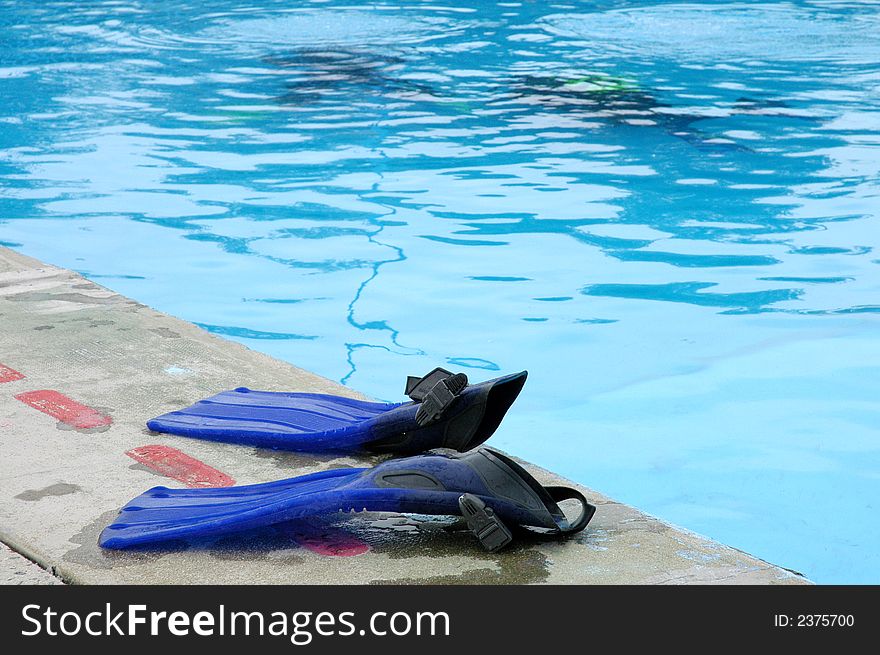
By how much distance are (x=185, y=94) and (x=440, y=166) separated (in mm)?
2869

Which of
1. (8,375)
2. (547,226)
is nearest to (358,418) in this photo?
(8,375)

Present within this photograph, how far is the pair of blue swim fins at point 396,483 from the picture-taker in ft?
7.23

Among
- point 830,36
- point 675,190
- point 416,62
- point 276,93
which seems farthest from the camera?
point 830,36

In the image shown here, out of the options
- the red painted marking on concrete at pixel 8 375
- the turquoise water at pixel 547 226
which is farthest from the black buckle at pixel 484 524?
the red painted marking on concrete at pixel 8 375

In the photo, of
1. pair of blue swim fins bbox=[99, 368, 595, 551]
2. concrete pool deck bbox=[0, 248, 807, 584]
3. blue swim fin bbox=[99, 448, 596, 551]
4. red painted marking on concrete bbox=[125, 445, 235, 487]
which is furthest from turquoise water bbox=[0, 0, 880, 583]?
red painted marking on concrete bbox=[125, 445, 235, 487]

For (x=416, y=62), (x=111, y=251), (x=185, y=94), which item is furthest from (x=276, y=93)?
(x=111, y=251)

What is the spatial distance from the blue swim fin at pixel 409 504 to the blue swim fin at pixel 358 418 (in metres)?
0.17

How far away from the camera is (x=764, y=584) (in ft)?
6.70

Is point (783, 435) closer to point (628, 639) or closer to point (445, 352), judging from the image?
point (445, 352)

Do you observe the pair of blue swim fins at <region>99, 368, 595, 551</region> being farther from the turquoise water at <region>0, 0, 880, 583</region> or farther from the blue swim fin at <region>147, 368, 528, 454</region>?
the turquoise water at <region>0, 0, 880, 583</region>

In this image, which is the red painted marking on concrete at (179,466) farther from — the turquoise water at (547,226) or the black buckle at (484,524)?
the turquoise water at (547,226)

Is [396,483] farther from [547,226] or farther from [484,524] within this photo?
[547,226]

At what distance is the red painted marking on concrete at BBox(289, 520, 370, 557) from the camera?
220 centimetres

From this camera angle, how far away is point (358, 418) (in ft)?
9.25
